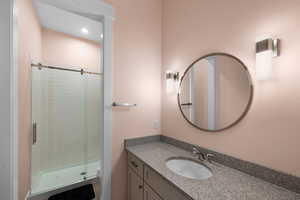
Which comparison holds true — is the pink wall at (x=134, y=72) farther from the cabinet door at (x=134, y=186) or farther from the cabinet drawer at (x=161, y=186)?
the cabinet drawer at (x=161, y=186)

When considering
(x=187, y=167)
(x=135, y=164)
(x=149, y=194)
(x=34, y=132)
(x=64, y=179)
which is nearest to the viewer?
(x=149, y=194)

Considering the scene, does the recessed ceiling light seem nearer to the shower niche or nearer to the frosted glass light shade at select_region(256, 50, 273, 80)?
the shower niche

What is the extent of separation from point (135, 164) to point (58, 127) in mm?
1651

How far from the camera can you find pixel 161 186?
104cm

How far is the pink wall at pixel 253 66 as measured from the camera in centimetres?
82

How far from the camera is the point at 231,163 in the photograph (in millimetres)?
1111

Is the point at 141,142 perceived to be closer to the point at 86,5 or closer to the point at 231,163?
the point at 231,163

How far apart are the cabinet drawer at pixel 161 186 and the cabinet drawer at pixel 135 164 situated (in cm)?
10

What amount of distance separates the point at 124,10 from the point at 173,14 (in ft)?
2.03

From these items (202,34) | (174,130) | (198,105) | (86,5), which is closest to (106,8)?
(86,5)

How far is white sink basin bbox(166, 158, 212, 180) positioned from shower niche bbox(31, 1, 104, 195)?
1266 millimetres

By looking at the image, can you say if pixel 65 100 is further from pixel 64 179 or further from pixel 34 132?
pixel 64 179

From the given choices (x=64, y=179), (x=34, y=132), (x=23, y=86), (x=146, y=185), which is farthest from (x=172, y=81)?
(x=64, y=179)

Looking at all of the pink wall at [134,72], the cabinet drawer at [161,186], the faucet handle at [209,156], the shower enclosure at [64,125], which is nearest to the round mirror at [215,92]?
the faucet handle at [209,156]
